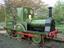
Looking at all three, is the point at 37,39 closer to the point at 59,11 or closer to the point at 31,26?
the point at 31,26

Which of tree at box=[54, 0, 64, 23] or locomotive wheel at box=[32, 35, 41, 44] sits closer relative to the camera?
locomotive wheel at box=[32, 35, 41, 44]

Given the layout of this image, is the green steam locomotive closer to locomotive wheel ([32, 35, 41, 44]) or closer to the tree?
locomotive wheel ([32, 35, 41, 44])

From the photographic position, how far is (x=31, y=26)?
980cm

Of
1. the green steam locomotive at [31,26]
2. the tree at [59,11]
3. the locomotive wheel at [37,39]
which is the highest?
the tree at [59,11]

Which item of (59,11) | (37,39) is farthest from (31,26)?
(59,11)

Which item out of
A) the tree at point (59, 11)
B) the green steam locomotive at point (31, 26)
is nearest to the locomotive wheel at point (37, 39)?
the green steam locomotive at point (31, 26)

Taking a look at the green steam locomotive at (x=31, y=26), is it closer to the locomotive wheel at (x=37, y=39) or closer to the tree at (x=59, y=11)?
the locomotive wheel at (x=37, y=39)

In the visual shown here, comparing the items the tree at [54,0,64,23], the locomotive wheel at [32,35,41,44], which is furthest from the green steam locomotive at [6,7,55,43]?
the tree at [54,0,64,23]

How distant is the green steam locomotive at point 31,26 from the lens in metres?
8.97

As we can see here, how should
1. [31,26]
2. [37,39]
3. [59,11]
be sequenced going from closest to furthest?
[37,39] < [31,26] < [59,11]

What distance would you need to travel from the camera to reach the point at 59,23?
11289mm

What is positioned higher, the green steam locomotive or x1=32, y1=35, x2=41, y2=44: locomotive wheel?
the green steam locomotive

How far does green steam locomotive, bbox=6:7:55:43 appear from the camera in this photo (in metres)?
8.97

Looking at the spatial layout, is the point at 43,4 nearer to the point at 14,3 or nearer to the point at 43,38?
the point at 14,3
